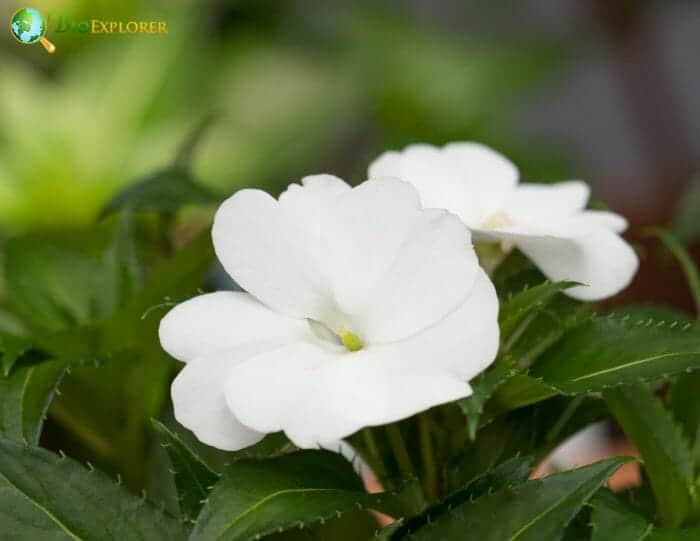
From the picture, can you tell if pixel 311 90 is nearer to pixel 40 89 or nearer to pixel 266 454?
Result: pixel 40 89

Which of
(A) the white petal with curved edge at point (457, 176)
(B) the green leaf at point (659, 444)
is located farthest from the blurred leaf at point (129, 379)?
(B) the green leaf at point (659, 444)

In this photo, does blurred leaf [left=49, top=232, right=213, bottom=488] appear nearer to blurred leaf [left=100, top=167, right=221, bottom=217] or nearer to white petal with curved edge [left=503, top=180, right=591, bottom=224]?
blurred leaf [left=100, top=167, right=221, bottom=217]

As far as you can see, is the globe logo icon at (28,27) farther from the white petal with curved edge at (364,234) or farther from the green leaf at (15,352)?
the white petal with curved edge at (364,234)

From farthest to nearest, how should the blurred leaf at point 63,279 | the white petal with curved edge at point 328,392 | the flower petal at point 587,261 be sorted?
the blurred leaf at point 63,279 < the flower petal at point 587,261 < the white petal with curved edge at point 328,392

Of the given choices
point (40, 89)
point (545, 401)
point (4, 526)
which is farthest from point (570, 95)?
point (4, 526)

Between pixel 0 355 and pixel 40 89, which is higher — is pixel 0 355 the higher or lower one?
the higher one

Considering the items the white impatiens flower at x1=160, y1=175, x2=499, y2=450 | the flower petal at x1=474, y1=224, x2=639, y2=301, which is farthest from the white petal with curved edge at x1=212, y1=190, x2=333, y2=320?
the flower petal at x1=474, y1=224, x2=639, y2=301

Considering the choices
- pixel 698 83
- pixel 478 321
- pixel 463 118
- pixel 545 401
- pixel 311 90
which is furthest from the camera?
pixel 698 83
